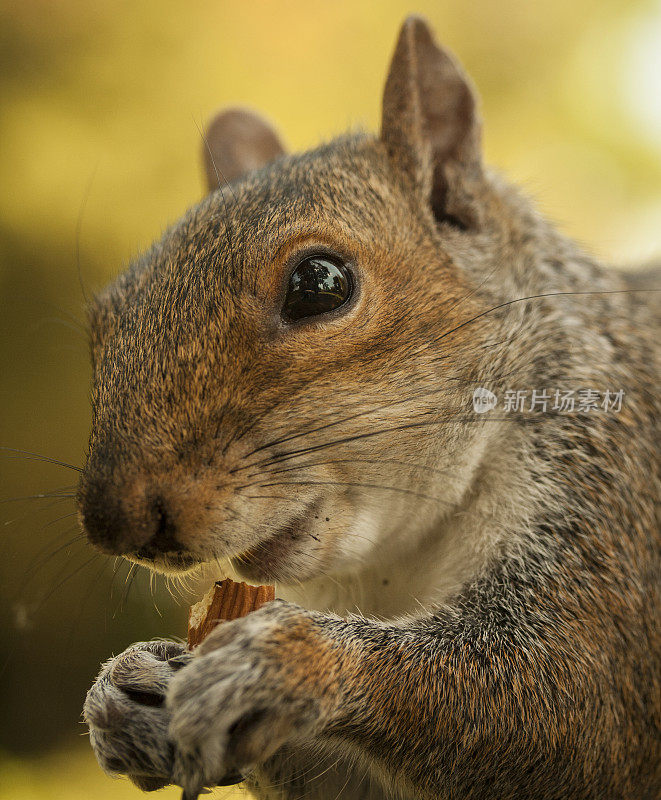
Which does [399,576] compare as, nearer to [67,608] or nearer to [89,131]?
[67,608]

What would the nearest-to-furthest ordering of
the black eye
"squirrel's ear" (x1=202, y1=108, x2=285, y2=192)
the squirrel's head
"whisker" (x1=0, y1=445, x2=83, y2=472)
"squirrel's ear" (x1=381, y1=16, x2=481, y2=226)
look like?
the squirrel's head → the black eye → "whisker" (x1=0, y1=445, x2=83, y2=472) → "squirrel's ear" (x1=381, y1=16, x2=481, y2=226) → "squirrel's ear" (x1=202, y1=108, x2=285, y2=192)

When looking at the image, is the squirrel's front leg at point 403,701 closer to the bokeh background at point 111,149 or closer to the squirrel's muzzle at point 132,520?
the squirrel's muzzle at point 132,520

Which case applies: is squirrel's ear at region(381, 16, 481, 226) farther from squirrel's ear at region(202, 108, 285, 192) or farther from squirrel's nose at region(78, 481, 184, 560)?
squirrel's nose at region(78, 481, 184, 560)

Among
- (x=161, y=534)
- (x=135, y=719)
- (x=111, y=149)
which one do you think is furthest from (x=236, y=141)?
(x=135, y=719)

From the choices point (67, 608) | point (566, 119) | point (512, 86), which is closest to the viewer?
point (67, 608)

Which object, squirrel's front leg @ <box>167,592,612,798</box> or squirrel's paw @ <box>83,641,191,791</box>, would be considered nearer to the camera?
squirrel's front leg @ <box>167,592,612,798</box>

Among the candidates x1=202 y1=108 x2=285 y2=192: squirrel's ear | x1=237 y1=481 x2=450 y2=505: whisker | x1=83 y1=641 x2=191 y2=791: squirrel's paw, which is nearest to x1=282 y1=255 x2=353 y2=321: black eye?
x1=237 y1=481 x2=450 y2=505: whisker

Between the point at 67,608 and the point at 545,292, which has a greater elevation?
the point at 545,292

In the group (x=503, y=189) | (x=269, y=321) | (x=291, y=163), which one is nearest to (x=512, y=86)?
(x=503, y=189)
